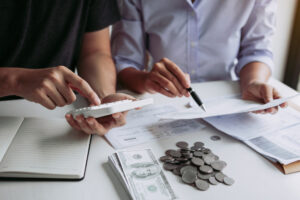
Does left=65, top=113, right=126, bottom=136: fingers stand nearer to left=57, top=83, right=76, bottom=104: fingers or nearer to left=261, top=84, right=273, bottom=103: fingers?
left=57, top=83, right=76, bottom=104: fingers

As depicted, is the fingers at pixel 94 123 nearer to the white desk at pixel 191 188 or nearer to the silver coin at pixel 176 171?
the white desk at pixel 191 188

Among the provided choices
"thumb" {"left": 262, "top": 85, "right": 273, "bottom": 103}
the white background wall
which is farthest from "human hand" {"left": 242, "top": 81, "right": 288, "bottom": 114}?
the white background wall

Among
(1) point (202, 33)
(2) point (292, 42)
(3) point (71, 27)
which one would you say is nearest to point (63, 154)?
(3) point (71, 27)

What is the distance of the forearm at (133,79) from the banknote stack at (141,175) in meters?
0.37

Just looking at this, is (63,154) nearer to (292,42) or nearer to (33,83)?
(33,83)

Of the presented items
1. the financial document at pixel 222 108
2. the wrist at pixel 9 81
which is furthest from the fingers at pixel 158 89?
the wrist at pixel 9 81

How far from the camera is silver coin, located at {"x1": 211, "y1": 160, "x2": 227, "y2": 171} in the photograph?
645 mm

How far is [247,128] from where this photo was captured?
810 mm

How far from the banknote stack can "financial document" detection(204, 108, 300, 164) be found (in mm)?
256

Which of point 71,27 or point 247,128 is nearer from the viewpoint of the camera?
point 247,128

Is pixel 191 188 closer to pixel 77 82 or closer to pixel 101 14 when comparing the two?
pixel 77 82

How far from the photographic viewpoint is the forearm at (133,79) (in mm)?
1033

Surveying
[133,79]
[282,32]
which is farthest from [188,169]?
[282,32]

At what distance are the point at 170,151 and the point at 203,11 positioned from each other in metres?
0.70
